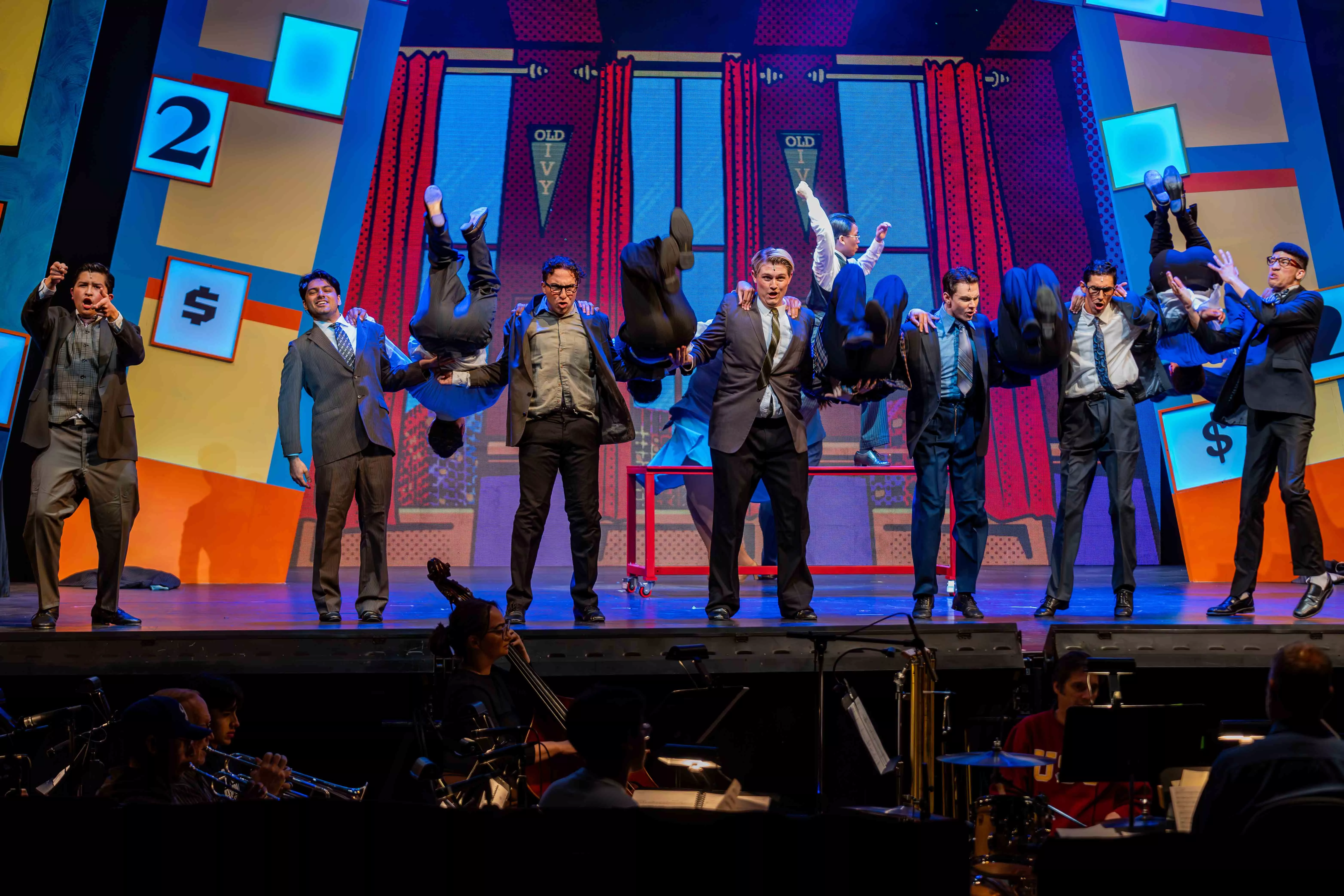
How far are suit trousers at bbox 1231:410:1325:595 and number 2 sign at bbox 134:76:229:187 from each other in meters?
6.73

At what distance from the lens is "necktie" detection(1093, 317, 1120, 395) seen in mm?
5367

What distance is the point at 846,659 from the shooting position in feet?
14.8

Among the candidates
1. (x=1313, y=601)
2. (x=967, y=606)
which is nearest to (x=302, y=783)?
(x=967, y=606)

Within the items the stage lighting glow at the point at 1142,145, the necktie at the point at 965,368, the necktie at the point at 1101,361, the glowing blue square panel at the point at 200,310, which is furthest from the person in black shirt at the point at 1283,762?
the glowing blue square panel at the point at 200,310

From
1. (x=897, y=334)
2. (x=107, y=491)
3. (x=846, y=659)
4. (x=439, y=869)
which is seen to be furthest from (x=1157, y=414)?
(x=439, y=869)

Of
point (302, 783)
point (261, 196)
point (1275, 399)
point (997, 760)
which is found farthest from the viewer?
point (261, 196)

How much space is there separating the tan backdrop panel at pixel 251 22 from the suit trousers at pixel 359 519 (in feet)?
14.0

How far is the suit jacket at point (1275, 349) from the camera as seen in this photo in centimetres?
529

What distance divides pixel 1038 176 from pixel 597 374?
19.1ft

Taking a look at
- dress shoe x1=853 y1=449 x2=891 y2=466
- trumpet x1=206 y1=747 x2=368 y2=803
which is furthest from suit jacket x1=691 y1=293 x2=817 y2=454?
trumpet x1=206 y1=747 x2=368 y2=803

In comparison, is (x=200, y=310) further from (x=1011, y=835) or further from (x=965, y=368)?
(x=1011, y=835)

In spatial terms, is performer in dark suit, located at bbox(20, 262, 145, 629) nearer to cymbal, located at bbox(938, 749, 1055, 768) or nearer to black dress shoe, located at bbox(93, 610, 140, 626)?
black dress shoe, located at bbox(93, 610, 140, 626)

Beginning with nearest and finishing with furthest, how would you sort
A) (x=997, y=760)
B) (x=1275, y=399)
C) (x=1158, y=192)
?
(x=997, y=760) < (x=1275, y=399) < (x=1158, y=192)

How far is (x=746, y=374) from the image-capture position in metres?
5.08
